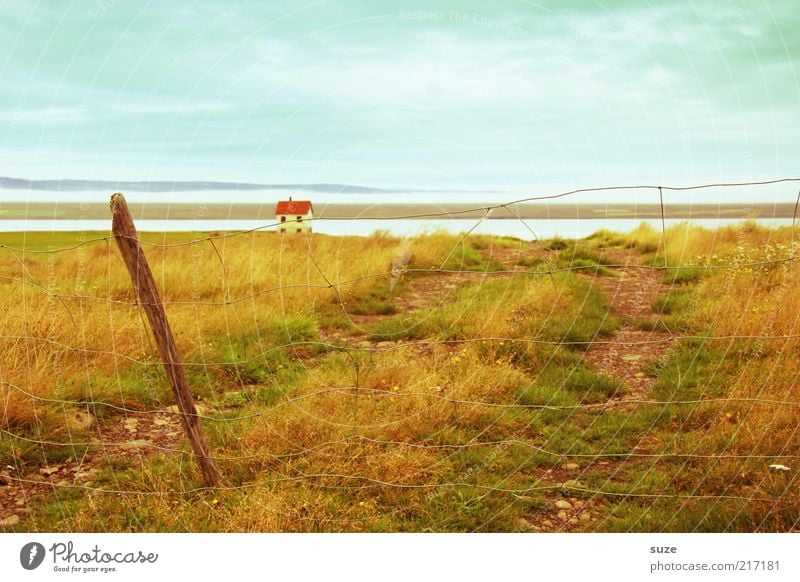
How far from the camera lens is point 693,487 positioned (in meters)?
4.00

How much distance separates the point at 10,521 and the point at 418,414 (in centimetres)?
259

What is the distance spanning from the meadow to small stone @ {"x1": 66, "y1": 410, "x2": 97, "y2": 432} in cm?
2

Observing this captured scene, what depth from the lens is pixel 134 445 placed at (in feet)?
15.5

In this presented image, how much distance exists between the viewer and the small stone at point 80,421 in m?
4.91

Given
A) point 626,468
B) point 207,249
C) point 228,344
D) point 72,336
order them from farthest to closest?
point 207,249
point 228,344
point 72,336
point 626,468

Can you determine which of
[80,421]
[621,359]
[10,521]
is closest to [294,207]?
[621,359]

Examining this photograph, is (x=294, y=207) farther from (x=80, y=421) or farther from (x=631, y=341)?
(x=80, y=421)

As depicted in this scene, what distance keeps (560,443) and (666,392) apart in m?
1.26

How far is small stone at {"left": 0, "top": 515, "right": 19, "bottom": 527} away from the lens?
3885 mm

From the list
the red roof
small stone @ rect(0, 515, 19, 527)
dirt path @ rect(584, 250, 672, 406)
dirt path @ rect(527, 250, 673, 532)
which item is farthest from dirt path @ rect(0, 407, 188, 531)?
the red roof
